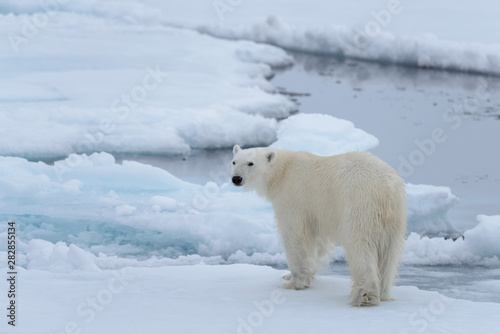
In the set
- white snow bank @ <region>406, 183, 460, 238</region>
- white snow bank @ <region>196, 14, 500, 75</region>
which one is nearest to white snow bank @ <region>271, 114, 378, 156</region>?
white snow bank @ <region>406, 183, 460, 238</region>

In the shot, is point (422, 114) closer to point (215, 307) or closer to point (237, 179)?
point (237, 179)

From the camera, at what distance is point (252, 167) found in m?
4.24

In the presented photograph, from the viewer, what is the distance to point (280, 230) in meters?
4.18

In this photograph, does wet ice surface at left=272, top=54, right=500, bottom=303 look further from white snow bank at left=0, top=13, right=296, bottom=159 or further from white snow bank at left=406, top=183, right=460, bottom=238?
white snow bank at left=0, top=13, right=296, bottom=159

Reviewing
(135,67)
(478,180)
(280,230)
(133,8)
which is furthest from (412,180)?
(133,8)

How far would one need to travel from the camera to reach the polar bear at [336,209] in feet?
12.2

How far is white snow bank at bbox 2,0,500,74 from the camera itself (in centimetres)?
1264

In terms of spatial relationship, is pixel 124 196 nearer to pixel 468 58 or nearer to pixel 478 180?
pixel 478 180

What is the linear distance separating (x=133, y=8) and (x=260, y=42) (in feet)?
15.2

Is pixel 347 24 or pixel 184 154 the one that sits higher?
pixel 347 24

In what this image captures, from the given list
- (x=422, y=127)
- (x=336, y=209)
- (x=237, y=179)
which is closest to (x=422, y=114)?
(x=422, y=127)

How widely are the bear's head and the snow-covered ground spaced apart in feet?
2.03

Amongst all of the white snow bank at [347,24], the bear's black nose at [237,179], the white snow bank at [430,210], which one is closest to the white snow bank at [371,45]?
the white snow bank at [347,24]

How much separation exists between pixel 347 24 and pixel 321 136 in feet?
20.1
